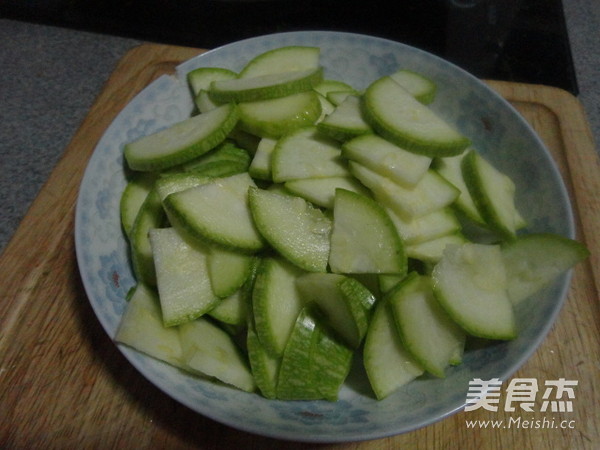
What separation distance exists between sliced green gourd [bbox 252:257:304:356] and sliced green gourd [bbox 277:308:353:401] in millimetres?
29

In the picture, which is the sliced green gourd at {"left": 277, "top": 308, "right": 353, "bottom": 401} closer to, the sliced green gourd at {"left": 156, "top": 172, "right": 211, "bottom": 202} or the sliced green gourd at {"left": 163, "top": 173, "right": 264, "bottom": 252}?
the sliced green gourd at {"left": 163, "top": 173, "right": 264, "bottom": 252}

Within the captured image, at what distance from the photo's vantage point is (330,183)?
1083mm

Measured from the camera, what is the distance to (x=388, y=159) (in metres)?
1.03

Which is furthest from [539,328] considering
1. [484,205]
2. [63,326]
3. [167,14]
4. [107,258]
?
[167,14]

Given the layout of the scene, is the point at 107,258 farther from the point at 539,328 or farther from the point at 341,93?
the point at 539,328

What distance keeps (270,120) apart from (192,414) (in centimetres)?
68

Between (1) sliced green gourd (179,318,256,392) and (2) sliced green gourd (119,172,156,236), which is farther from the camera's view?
(2) sliced green gourd (119,172,156,236)

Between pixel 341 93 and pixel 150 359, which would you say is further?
pixel 341 93

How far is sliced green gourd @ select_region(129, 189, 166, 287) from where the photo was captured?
1062 millimetres

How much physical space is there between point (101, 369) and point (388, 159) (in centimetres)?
81

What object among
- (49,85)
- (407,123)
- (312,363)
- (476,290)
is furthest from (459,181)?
(49,85)

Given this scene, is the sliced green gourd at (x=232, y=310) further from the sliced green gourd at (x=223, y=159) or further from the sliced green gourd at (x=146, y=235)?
the sliced green gourd at (x=223, y=159)

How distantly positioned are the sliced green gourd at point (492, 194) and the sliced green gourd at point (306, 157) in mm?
285

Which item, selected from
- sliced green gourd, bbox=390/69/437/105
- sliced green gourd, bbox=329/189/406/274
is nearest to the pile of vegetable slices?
sliced green gourd, bbox=329/189/406/274
